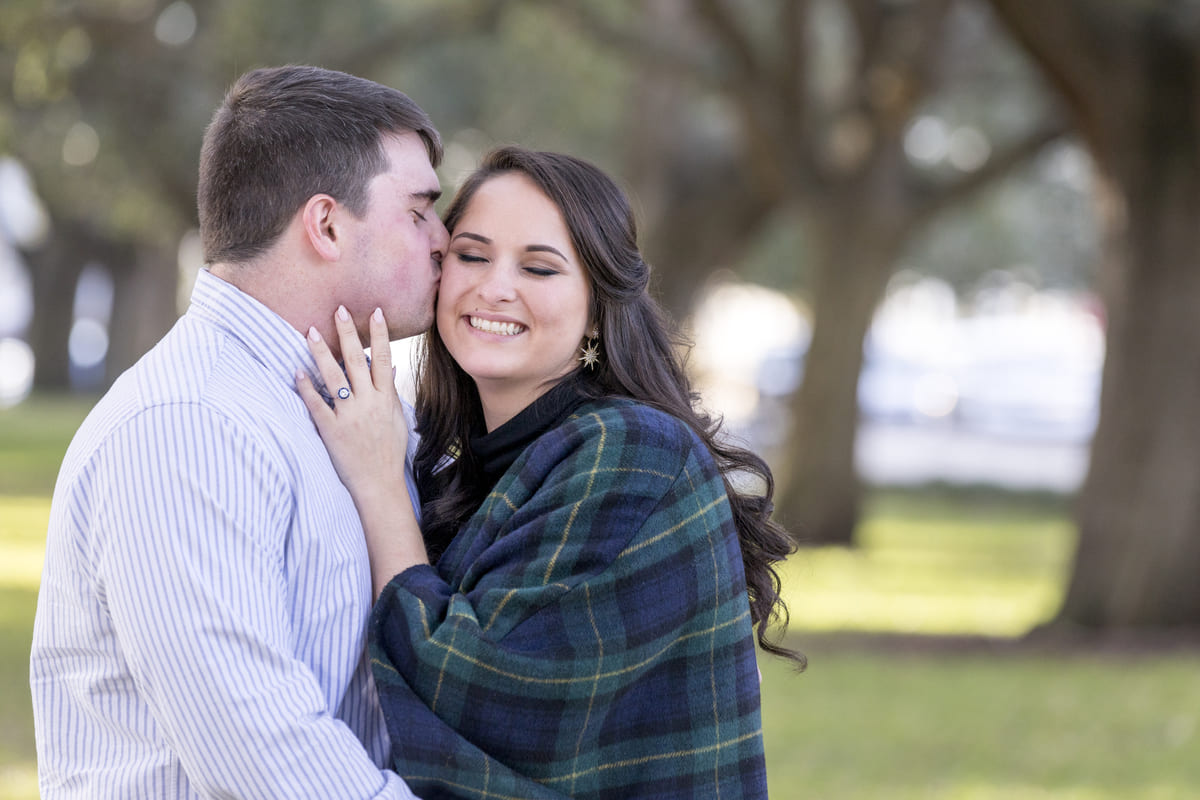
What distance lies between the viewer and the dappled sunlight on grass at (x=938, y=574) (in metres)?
11.5

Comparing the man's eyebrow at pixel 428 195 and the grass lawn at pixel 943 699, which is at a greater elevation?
the man's eyebrow at pixel 428 195

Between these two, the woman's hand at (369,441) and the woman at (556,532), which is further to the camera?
the woman's hand at (369,441)

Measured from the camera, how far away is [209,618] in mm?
2098

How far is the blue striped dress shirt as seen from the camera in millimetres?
2113

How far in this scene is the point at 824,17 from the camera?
21141mm

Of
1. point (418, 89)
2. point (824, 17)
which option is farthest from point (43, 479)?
point (824, 17)

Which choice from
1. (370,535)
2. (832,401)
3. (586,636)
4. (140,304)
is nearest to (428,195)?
(370,535)

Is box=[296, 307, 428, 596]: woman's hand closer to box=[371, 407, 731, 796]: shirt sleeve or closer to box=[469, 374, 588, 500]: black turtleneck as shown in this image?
box=[371, 407, 731, 796]: shirt sleeve

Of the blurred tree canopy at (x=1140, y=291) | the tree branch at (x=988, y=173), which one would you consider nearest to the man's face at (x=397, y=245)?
the blurred tree canopy at (x=1140, y=291)

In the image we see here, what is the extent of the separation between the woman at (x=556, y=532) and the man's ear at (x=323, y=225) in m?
0.15

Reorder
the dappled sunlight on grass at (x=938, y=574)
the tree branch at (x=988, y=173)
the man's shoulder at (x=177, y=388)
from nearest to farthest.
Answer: the man's shoulder at (x=177, y=388) < the dappled sunlight on grass at (x=938, y=574) < the tree branch at (x=988, y=173)

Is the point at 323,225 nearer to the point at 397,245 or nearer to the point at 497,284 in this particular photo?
the point at 397,245

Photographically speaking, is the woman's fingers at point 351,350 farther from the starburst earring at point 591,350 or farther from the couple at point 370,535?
the starburst earring at point 591,350

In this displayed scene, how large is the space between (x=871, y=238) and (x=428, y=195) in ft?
43.8
